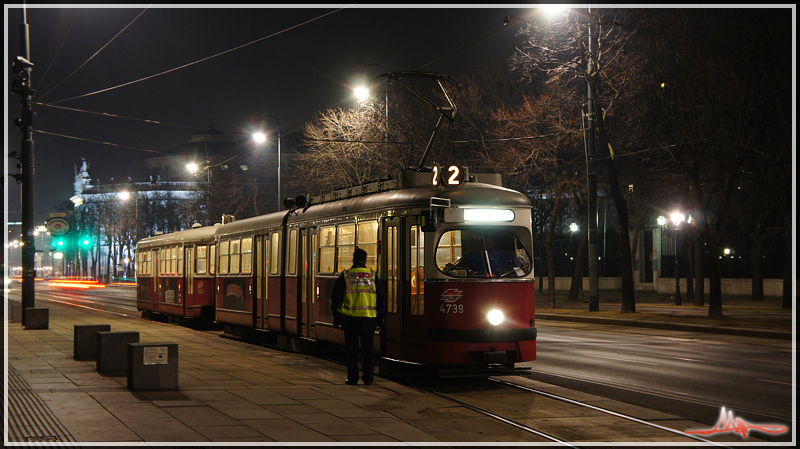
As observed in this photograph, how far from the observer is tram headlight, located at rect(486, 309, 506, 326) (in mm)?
11867

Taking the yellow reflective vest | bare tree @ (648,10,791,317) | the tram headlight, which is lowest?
the tram headlight

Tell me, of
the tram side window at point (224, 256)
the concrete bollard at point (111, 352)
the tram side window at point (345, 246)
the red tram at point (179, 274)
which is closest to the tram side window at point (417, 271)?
the tram side window at point (345, 246)

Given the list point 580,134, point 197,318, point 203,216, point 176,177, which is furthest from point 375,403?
point 176,177

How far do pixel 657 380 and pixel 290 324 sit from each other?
7.40m

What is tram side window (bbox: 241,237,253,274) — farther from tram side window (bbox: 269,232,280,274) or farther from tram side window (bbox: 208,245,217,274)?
tram side window (bbox: 208,245,217,274)

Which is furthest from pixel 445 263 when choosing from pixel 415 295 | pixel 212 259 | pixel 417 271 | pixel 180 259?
pixel 180 259

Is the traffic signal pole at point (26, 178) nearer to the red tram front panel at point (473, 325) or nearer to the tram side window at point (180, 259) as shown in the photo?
the tram side window at point (180, 259)

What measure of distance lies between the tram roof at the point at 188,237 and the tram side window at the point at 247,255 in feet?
9.88

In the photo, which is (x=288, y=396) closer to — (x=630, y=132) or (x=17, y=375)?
(x=17, y=375)

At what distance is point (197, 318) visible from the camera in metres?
25.3

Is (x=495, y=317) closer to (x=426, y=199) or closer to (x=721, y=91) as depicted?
(x=426, y=199)

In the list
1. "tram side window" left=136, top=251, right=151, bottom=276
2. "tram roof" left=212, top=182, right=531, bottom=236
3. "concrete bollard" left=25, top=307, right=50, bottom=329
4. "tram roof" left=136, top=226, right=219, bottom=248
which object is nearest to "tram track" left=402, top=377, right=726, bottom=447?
"tram roof" left=212, top=182, right=531, bottom=236

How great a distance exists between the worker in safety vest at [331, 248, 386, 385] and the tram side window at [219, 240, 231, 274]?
424 inches

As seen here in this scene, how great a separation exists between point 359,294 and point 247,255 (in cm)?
921
